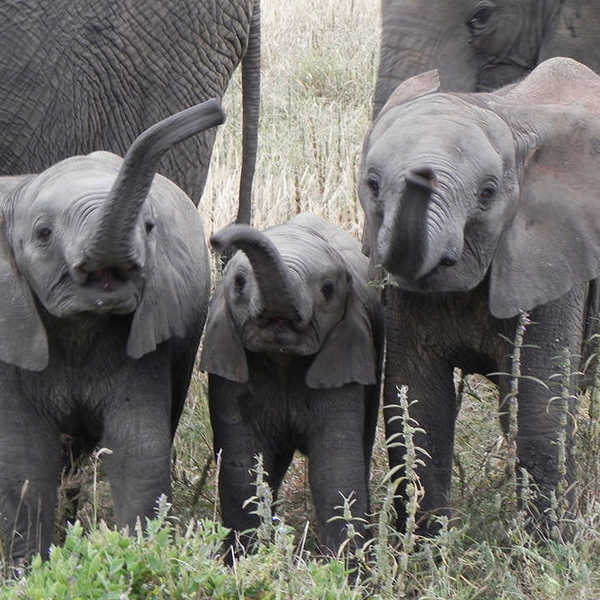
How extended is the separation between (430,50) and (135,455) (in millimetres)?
1603

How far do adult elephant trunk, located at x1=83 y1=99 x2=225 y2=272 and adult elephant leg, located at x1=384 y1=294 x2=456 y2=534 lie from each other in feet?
2.53

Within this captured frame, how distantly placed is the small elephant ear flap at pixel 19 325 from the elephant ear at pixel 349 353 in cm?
61

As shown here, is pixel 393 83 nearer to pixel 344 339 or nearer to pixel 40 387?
pixel 344 339

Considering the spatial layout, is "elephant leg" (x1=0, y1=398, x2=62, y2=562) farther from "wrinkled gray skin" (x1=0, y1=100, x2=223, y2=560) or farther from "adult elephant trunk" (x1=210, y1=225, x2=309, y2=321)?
"adult elephant trunk" (x1=210, y1=225, x2=309, y2=321)

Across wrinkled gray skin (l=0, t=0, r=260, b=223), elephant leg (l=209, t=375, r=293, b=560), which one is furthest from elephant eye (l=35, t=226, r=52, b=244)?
wrinkled gray skin (l=0, t=0, r=260, b=223)

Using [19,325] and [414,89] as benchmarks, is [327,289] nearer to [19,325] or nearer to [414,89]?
[414,89]

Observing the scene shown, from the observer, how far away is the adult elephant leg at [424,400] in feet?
12.0

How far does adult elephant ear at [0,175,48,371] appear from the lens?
10.9 feet

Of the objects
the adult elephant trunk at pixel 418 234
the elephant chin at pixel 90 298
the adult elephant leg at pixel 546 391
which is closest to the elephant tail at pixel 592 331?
the adult elephant leg at pixel 546 391

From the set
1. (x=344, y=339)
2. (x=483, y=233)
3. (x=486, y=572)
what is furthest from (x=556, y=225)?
(x=486, y=572)

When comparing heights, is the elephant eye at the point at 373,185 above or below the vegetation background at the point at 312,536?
above

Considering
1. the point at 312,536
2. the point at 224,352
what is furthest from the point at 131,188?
the point at 312,536

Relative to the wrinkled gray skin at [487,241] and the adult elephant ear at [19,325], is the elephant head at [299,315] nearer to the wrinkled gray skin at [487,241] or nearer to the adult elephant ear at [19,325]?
the wrinkled gray skin at [487,241]

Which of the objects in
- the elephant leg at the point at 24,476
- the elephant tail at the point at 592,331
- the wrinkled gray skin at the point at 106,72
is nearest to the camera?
the elephant leg at the point at 24,476
